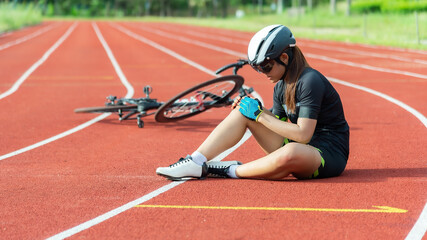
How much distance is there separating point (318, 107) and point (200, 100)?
3682 mm

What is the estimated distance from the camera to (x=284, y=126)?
228 inches

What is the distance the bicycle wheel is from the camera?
8.91m

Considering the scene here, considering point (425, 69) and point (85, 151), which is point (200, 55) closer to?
point (425, 69)

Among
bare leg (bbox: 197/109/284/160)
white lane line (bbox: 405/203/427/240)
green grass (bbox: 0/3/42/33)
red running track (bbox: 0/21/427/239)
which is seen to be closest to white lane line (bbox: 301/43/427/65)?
red running track (bbox: 0/21/427/239)

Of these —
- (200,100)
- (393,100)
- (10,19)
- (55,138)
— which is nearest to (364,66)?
(393,100)

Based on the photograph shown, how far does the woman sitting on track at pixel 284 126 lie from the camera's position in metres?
5.75

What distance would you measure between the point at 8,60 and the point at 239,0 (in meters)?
116

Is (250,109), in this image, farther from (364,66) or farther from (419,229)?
(364,66)

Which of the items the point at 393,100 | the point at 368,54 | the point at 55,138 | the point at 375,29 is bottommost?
the point at 375,29

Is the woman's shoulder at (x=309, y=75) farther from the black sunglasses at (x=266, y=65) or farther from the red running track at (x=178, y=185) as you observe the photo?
the red running track at (x=178, y=185)

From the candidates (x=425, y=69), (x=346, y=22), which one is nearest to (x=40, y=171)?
(x=425, y=69)

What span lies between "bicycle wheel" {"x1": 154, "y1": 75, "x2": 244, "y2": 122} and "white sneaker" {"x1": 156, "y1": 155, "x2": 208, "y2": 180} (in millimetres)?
2611

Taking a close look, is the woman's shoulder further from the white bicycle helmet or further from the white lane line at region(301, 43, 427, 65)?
the white lane line at region(301, 43, 427, 65)

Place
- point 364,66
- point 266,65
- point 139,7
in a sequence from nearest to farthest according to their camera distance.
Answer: point 266,65, point 364,66, point 139,7
